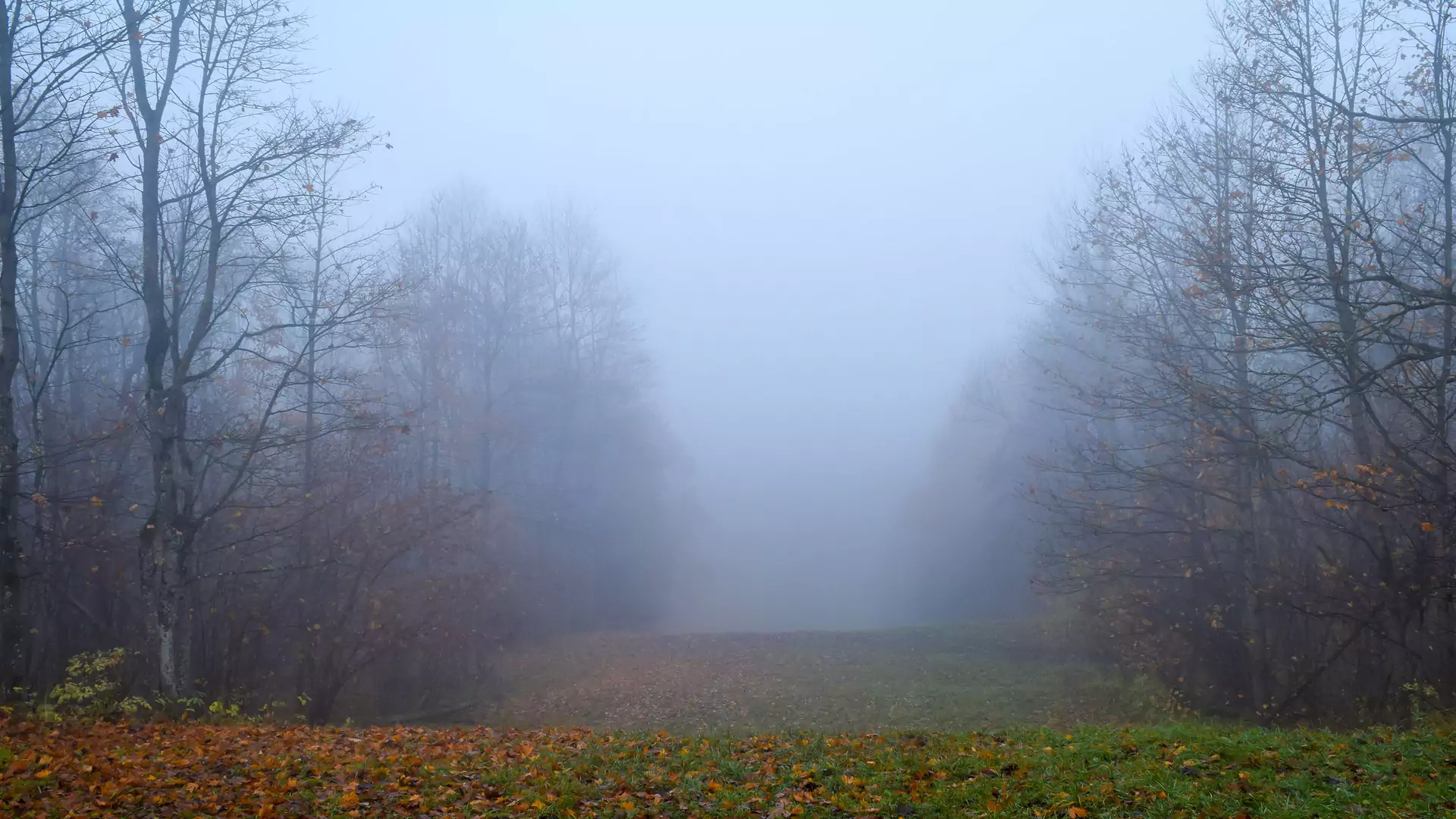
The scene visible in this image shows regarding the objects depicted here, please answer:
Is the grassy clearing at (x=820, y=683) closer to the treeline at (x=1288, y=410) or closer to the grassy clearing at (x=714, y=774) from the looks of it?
the treeline at (x=1288, y=410)

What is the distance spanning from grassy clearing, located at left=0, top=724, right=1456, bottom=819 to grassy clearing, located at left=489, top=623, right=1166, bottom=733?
7164 millimetres

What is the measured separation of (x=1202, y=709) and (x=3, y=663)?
1726 cm

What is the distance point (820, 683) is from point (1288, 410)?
573 inches

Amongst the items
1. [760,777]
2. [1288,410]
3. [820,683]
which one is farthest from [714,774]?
[820,683]

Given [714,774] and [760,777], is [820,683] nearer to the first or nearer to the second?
[714,774]

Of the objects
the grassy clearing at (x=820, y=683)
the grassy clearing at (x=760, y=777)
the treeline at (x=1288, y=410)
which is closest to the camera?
the grassy clearing at (x=760, y=777)

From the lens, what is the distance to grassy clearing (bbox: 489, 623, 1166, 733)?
18.4 m

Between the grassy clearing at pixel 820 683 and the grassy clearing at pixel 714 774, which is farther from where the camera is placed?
the grassy clearing at pixel 820 683

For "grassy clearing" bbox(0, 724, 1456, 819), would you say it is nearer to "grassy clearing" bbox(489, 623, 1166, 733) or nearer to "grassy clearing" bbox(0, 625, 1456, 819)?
"grassy clearing" bbox(0, 625, 1456, 819)

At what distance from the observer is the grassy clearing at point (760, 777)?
6.34 metres

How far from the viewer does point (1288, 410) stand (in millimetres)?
9555

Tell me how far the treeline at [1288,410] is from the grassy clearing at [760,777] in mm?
A: 3794

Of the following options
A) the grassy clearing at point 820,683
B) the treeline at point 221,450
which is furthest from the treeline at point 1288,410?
the treeline at point 221,450

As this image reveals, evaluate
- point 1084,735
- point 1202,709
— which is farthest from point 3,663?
point 1202,709
